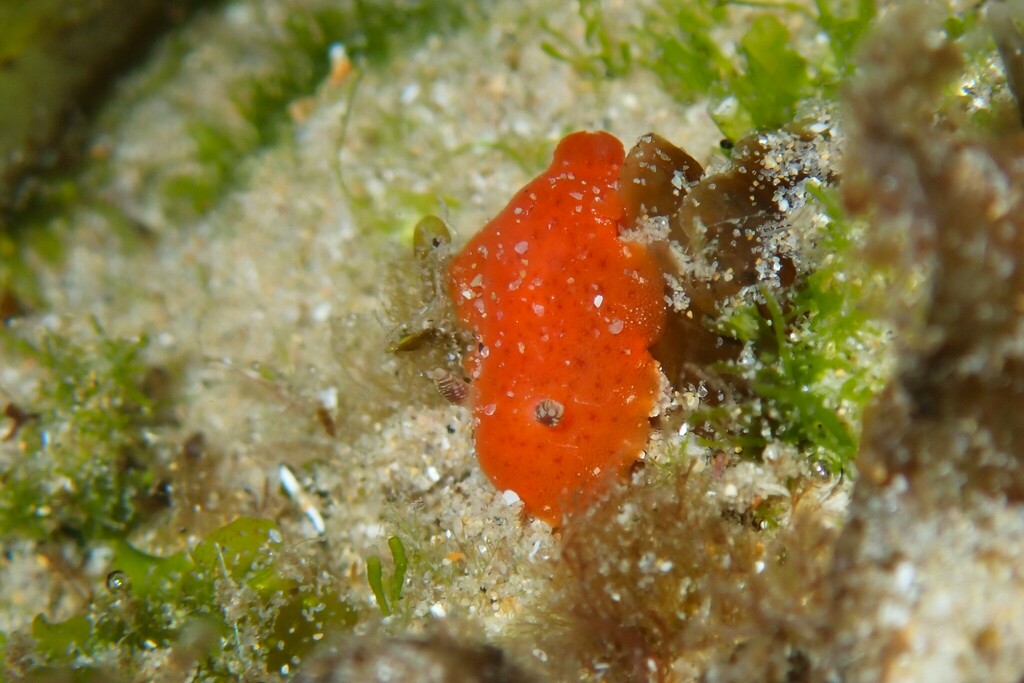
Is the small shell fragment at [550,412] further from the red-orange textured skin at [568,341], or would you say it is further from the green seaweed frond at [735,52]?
the green seaweed frond at [735,52]

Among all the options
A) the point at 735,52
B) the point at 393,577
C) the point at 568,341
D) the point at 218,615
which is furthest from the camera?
the point at 735,52

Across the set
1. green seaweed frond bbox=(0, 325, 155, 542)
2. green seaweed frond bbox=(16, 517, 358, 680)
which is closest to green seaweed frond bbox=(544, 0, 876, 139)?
green seaweed frond bbox=(16, 517, 358, 680)

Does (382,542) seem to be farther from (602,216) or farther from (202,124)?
(202,124)

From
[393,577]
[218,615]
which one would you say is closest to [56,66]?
[218,615]

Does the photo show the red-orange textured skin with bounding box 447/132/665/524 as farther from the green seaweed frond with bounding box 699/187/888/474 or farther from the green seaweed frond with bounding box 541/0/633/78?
the green seaweed frond with bounding box 541/0/633/78

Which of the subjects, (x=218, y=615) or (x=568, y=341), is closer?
(x=568, y=341)

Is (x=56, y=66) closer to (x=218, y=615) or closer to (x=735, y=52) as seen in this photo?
(x=218, y=615)

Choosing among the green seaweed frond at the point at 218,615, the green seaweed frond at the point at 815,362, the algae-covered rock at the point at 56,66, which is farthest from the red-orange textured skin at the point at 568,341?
the algae-covered rock at the point at 56,66

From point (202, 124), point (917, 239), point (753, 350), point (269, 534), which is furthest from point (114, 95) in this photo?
point (917, 239)
